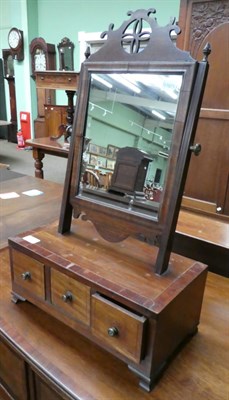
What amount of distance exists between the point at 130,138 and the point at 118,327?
0.46 meters

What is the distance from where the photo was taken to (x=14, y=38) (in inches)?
211

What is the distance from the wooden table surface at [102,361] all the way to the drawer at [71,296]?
90 mm

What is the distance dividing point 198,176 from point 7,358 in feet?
5.13

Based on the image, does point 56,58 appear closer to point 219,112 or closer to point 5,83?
point 5,83

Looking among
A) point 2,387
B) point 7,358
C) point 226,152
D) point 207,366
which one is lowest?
point 2,387

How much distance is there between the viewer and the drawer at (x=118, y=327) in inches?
25.1

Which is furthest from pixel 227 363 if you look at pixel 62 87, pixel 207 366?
pixel 62 87

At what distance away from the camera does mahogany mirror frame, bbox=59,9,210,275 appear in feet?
2.19

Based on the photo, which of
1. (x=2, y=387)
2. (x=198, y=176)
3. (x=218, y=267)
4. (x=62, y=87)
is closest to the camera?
(x=2, y=387)

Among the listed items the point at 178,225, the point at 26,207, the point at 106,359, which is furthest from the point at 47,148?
the point at 106,359

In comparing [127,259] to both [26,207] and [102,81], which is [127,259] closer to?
[102,81]

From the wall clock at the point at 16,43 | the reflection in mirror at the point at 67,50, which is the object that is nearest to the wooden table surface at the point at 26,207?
the reflection in mirror at the point at 67,50

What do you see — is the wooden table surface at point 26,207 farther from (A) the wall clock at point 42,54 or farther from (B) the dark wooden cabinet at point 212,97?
(A) the wall clock at point 42,54

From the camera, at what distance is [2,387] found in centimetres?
94
